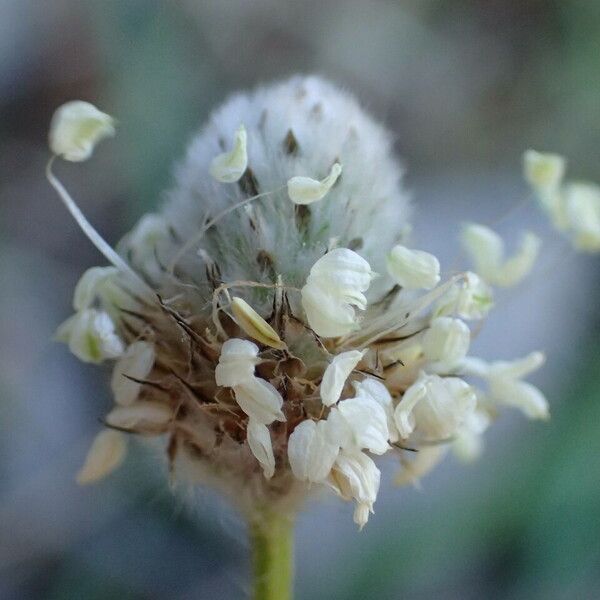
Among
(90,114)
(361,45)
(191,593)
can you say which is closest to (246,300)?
(90,114)

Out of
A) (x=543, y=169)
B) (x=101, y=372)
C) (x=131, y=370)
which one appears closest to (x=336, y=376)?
(x=131, y=370)

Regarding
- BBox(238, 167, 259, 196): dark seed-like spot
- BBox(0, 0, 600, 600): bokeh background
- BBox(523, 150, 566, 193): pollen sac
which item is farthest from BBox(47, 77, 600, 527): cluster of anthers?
BBox(0, 0, 600, 600): bokeh background

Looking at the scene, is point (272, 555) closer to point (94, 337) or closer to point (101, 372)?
A: point (94, 337)

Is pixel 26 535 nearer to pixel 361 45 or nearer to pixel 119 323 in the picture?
pixel 119 323

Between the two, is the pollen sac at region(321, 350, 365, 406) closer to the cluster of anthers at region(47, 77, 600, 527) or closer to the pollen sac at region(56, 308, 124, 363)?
the cluster of anthers at region(47, 77, 600, 527)

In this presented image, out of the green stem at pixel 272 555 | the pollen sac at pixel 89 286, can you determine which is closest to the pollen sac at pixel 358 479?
the green stem at pixel 272 555

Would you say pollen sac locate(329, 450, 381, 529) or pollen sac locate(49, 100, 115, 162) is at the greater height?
pollen sac locate(49, 100, 115, 162)
